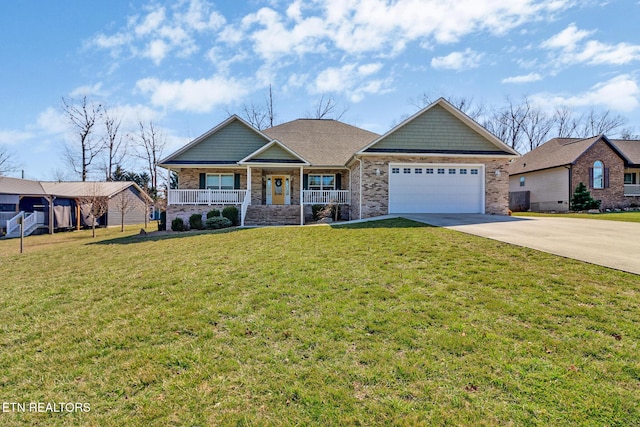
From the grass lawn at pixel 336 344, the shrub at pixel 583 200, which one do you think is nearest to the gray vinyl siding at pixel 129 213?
the grass lawn at pixel 336 344

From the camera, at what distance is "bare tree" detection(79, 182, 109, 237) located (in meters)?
21.8

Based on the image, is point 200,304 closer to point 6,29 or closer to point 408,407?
point 408,407

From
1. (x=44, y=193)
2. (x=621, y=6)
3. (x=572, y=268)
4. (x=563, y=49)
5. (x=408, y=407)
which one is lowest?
(x=408, y=407)

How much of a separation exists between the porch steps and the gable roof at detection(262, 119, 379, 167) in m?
3.23

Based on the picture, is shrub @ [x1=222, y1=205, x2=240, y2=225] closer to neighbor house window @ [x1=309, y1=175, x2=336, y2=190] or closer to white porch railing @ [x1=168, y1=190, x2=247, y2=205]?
white porch railing @ [x1=168, y1=190, x2=247, y2=205]

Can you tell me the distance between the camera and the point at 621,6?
1105cm

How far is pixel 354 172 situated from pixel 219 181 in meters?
8.22

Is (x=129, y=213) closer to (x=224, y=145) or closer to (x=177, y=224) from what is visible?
(x=177, y=224)

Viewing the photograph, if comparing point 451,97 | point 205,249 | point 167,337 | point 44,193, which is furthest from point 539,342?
point 451,97

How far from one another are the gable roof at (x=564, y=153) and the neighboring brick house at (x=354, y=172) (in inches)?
486

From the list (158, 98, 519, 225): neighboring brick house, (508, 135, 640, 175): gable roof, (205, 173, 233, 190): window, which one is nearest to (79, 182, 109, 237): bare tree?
(205, 173, 233, 190): window

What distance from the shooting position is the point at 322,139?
2212 centimetres

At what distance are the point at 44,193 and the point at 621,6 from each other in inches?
1320

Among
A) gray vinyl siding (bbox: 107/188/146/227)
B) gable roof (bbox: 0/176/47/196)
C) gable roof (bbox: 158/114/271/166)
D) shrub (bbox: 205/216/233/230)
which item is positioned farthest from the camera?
gray vinyl siding (bbox: 107/188/146/227)
